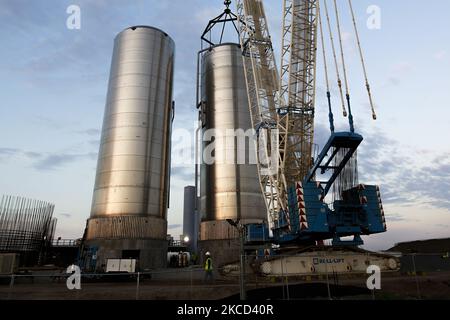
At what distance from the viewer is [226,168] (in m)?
48.0

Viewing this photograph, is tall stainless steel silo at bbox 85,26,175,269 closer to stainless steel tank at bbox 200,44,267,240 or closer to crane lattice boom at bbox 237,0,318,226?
stainless steel tank at bbox 200,44,267,240

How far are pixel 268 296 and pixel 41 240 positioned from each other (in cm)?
3911

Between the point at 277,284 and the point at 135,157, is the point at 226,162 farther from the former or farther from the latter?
the point at 277,284

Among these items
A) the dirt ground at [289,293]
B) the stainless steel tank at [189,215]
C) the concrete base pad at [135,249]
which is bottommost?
the dirt ground at [289,293]

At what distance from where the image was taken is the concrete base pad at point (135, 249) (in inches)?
1569

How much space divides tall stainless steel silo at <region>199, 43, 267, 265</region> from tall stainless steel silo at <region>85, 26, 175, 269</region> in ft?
20.1

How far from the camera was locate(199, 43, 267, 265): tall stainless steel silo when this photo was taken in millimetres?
46156

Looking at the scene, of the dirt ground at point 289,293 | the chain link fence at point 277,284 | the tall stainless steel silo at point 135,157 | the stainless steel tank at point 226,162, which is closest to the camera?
the dirt ground at point 289,293

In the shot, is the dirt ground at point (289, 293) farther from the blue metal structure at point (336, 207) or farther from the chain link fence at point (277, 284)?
the blue metal structure at point (336, 207)

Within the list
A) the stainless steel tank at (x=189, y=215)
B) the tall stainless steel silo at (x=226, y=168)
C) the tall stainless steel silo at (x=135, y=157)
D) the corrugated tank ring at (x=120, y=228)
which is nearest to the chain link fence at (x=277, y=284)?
the corrugated tank ring at (x=120, y=228)

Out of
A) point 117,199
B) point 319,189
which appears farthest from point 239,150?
point 319,189

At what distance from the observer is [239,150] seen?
48.6 meters

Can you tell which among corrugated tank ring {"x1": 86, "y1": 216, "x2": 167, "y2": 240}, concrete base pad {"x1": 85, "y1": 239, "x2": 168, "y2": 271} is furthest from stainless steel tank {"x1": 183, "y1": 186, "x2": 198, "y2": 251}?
corrugated tank ring {"x1": 86, "y1": 216, "x2": 167, "y2": 240}

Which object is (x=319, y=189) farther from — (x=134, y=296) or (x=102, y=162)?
(x=102, y=162)
